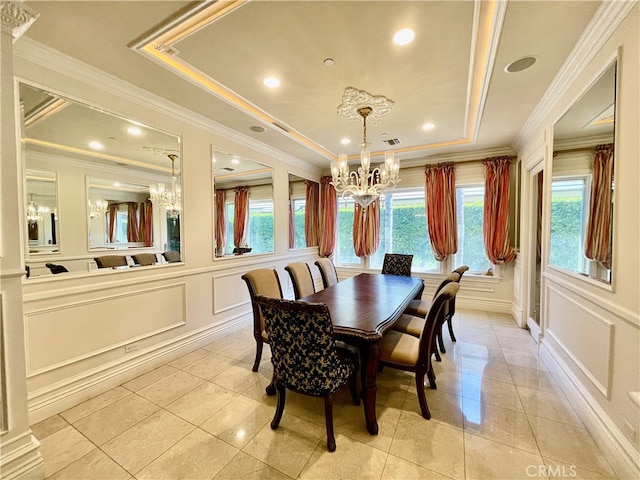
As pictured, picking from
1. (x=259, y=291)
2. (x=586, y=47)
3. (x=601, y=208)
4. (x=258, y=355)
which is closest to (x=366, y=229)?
(x=259, y=291)

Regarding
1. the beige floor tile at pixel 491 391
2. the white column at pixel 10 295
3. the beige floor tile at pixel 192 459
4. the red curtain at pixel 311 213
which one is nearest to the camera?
the white column at pixel 10 295

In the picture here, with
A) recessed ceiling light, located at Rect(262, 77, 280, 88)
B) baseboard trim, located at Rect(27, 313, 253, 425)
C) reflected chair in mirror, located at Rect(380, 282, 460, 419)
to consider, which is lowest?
baseboard trim, located at Rect(27, 313, 253, 425)

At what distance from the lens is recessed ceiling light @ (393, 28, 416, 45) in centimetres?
177

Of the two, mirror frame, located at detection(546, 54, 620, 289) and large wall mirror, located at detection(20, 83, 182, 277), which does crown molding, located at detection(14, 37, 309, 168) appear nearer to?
large wall mirror, located at detection(20, 83, 182, 277)

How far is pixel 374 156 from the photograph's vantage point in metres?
4.94

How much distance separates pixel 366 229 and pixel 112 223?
13.4 ft

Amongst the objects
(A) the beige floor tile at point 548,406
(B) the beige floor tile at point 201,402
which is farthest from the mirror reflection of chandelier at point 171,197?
(A) the beige floor tile at point 548,406

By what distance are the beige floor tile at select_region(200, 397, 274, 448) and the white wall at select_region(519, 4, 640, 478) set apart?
7.17 ft

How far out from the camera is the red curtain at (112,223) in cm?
251

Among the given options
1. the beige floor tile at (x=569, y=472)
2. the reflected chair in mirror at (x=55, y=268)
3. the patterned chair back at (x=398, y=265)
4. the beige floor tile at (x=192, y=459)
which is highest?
the reflected chair in mirror at (x=55, y=268)

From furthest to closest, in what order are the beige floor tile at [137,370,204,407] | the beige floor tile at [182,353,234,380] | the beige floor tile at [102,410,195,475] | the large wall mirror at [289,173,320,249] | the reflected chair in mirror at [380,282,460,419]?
the large wall mirror at [289,173,320,249], the beige floor tile at [182,353,234,380], the beige floor tile at [137,370,204,407], the reflected chair in mirror at [380,282,460,419], the beige floor tile at [102,410,195,475]

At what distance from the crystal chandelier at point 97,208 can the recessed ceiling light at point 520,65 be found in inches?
150

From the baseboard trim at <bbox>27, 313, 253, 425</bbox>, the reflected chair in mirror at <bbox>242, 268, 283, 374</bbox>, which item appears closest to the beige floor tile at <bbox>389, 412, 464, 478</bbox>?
the reflected chair in mirror at <bbox>242, 268, 283, 374</bbox>

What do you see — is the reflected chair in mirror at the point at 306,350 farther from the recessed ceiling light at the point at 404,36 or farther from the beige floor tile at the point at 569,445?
the recessed ceiling light at the point at 404,36
